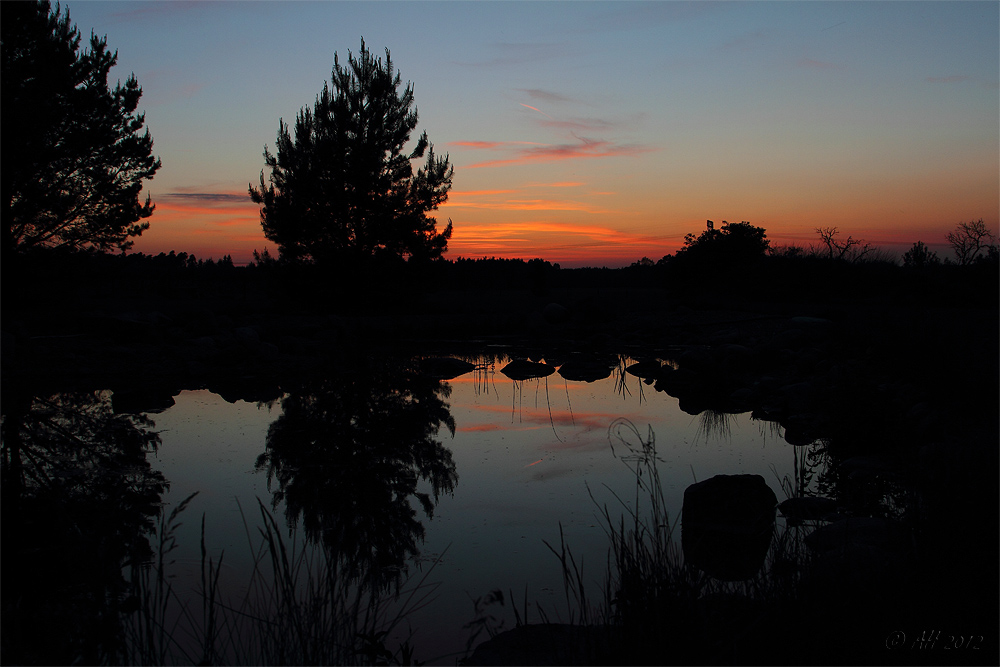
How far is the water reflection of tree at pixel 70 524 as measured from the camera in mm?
2963

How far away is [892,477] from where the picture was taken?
573 centimetres

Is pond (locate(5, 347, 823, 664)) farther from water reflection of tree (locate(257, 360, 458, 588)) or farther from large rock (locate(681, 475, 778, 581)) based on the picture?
large rock (locate(681, 475, 778, 581))

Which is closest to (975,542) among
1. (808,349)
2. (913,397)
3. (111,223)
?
(913,397)

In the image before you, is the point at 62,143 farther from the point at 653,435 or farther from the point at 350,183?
the point at 653,435

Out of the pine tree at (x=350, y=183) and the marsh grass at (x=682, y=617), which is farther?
the pine tree at (x=350, y=183)

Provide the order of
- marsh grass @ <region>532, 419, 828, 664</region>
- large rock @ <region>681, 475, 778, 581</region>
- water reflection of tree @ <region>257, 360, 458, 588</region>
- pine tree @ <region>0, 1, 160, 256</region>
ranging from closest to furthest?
marsh grass @ <region>532, 419, 828, 664</region>
large rock @ <region>681, 475, 778, 581</region>
water reflection of tree @ <region>257, 360, 458, 588</region>
pine tree @ <region>0, 1, 160, 256</region>

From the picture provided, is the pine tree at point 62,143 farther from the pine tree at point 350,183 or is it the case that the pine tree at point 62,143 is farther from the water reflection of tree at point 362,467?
the water reflection of tree at point 362,467

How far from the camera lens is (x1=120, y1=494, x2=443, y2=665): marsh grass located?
9.18 ft

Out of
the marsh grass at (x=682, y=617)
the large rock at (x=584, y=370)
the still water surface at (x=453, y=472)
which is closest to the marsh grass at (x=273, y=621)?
the still water surface at (x=453, y=472)

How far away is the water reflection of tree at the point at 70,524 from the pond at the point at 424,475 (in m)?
0.07

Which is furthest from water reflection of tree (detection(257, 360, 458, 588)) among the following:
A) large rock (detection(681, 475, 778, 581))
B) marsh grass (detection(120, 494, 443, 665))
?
large rock (detection(681, 475, 778, 581))

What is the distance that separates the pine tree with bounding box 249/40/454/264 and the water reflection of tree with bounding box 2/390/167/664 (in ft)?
47.9

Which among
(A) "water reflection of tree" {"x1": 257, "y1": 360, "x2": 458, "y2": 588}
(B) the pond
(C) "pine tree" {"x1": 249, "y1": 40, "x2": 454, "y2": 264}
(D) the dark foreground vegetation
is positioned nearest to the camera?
(D) the dark foreground vegetation

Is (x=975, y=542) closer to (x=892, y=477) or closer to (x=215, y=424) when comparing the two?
(x=892, y=477)
